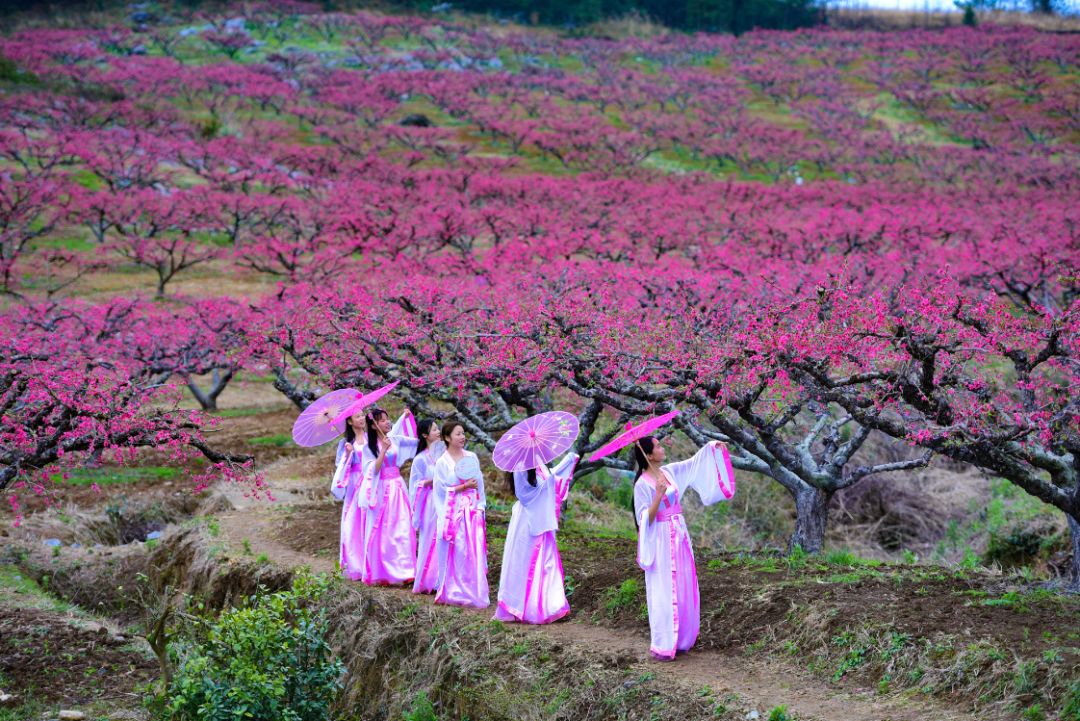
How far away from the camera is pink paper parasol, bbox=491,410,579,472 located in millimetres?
8219

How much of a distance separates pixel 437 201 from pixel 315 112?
84.8 feet

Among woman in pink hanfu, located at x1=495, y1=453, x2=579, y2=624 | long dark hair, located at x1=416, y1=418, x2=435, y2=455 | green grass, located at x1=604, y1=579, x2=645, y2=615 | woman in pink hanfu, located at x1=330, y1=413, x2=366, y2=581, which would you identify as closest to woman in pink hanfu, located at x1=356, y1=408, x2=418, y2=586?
woman in pink hanfu, located at x1=330, y1=413, x2=366, y2=581

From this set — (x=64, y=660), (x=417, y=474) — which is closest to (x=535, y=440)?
(x=417, y=474)

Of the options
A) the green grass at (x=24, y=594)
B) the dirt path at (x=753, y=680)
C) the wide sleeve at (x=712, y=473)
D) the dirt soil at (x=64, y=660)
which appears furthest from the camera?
the green grass at (x=24, y=594)

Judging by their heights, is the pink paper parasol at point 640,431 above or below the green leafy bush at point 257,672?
above

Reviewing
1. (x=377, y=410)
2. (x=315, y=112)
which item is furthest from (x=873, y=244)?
(x=315, y=112)

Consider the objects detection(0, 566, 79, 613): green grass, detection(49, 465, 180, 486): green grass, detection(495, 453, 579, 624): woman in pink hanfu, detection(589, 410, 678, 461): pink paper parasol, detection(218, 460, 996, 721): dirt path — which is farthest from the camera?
detection(49, 465, 180, 486): green grass

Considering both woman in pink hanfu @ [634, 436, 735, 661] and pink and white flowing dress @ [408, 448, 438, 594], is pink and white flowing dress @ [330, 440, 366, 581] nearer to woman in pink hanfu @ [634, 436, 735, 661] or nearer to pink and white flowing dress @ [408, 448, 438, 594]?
pink and white flowing dress @ [408, 448, 438, 594]

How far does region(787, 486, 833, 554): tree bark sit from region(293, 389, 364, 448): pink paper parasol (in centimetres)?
472

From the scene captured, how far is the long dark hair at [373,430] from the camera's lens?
10.5 metres

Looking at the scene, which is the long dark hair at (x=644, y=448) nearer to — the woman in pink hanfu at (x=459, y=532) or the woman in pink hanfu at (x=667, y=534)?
the woman in pink hanfu at (x=667, y=534)

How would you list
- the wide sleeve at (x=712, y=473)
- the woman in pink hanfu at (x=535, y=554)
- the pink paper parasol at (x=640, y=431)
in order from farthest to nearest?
the woman in pink hanfu at (x=535, y=554) < the wide sleeve at (x=712, y=473) < the pink paper parasol at (x=640, y=431)

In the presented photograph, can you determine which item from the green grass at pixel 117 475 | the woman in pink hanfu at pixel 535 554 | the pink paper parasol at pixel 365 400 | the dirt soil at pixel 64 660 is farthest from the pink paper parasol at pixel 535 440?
the green grass at pixel 117 475

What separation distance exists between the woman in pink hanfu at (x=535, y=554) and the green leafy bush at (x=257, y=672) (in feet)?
6.61
